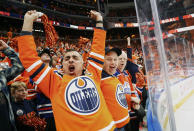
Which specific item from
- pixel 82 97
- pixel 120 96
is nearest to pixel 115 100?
pixel 120 96

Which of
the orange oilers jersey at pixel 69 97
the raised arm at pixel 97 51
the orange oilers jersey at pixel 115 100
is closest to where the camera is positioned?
the orange oilers jersey at pixel 69 97

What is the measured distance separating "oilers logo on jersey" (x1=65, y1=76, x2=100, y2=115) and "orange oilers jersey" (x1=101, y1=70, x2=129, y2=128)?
34cm

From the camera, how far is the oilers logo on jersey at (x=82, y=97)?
3.27 ft

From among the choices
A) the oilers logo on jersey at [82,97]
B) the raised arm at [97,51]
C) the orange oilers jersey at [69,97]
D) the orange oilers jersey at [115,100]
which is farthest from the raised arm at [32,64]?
the orange oilers jersey at [115,100]

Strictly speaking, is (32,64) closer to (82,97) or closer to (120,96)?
(82,97)

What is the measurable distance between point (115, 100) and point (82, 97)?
0.47 meters

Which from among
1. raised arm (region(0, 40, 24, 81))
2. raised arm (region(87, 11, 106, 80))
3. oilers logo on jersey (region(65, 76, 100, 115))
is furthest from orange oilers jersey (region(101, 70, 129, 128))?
raised arm (region(0, 40, 24, 81))

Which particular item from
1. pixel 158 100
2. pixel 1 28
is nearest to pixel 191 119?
pixel 158 100

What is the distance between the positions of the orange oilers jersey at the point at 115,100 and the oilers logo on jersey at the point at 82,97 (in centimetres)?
34

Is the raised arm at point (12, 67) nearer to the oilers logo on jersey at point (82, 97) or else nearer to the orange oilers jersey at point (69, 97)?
the orange oilers jersey at point (69, 97)

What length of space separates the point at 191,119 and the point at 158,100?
25 cm

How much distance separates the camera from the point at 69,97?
3.30 feet

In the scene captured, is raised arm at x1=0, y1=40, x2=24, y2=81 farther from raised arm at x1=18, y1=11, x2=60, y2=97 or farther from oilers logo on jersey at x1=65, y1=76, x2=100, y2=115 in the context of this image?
oilers logo on jersey at x1=65, y1=76, x2=100, y2=115

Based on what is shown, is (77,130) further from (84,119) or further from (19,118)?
(19,118)
